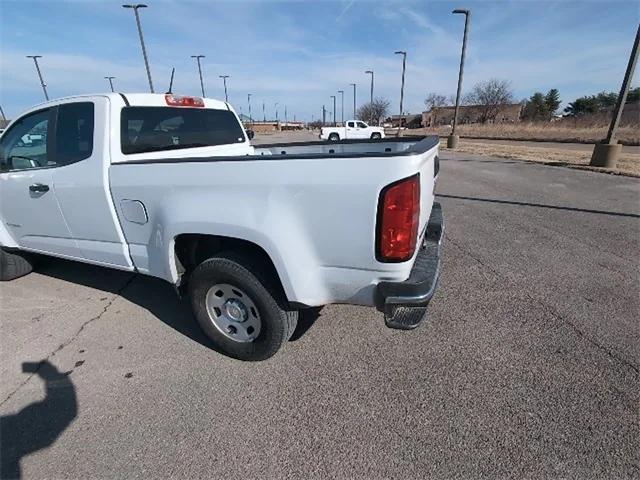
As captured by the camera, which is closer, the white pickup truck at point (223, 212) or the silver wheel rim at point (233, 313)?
the white pickup truck at point (223, 212)

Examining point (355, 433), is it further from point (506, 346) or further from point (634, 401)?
point (634, 401)

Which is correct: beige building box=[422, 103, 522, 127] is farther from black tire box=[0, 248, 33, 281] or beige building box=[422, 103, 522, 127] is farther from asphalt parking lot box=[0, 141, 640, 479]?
black tire box=[0, 248, 33, 281]

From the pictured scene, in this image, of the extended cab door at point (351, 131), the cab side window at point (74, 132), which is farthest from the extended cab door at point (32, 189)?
the extended cab door at point (351, 131)

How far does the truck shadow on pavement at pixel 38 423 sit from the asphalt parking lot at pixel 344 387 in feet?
0.03

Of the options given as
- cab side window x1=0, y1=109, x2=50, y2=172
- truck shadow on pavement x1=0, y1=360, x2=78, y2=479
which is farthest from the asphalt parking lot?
cab side window x1=0, y1=109, x2=50, y2=172

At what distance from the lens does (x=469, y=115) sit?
244 feet

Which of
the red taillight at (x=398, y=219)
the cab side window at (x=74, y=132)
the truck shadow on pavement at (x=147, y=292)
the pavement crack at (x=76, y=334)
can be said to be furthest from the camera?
the truck shadow on pavement at (x=147, y=292)

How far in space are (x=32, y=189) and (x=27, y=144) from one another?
658 mm

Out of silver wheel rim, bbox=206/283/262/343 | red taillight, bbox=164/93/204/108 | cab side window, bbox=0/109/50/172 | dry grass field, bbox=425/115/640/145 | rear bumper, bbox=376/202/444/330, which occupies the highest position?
red taillight, bbox=164/93/204/108

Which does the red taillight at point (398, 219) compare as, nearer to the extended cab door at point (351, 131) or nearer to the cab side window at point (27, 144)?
the cab side window at point (27, 144)

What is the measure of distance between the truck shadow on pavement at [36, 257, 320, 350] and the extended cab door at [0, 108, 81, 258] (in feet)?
2.25

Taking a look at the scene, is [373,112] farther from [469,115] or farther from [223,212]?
[223,212]

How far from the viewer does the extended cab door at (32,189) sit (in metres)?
3.30

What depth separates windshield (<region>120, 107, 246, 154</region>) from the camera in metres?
3.04
